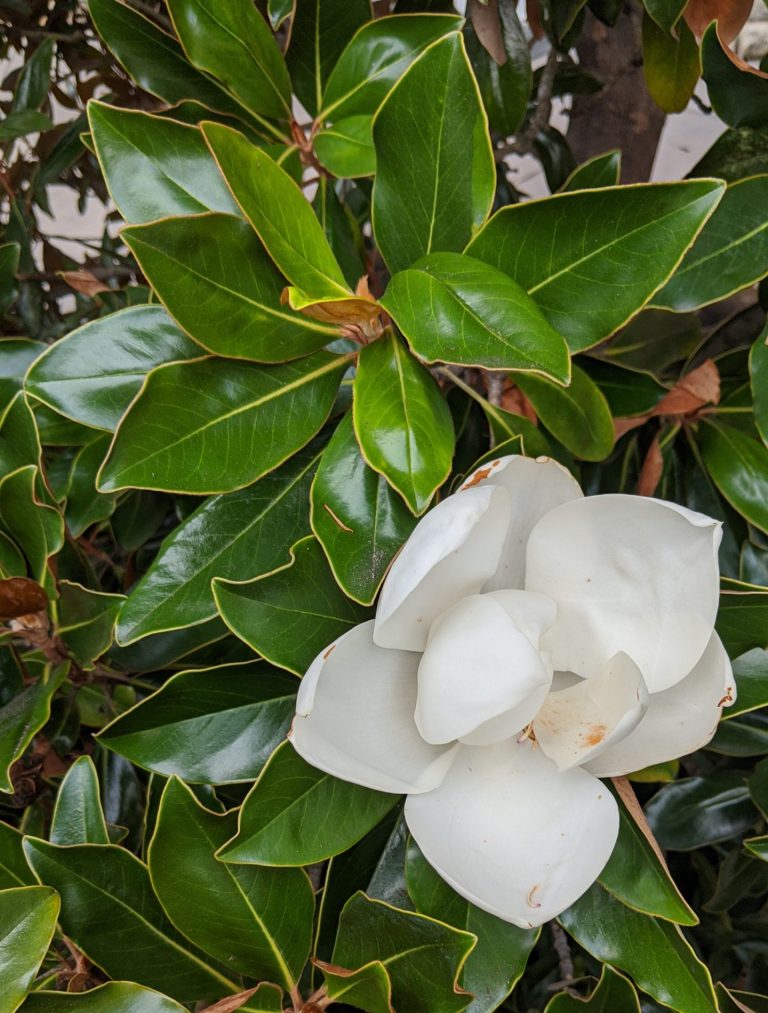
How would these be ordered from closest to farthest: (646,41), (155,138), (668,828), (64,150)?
(155,138), (646,41), (668,828), (64,150)

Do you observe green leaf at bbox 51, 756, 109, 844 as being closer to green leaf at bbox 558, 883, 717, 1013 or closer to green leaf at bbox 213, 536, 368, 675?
green leaf at bbox 213, 536, 368, 675

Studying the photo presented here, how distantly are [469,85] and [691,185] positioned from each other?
0.54 feet

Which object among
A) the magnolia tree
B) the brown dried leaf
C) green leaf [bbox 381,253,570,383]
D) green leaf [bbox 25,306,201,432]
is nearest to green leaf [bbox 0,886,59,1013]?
the magnolia tree

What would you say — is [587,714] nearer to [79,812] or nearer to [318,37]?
[79,812]

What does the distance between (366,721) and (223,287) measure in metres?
0.31

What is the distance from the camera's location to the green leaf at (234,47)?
0.70 metres

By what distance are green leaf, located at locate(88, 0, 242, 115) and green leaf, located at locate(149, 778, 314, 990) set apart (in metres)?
0.59

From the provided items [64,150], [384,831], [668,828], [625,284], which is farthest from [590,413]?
[64,150]

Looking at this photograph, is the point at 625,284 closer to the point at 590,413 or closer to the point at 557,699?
the point at 590,413

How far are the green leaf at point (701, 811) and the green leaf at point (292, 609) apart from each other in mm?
532

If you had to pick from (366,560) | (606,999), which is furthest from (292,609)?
(606,999)

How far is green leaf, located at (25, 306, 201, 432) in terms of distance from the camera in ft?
2.13

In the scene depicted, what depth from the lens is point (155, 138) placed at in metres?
0.64

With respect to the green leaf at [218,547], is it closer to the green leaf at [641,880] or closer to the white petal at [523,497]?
the white petal at [523,497]
